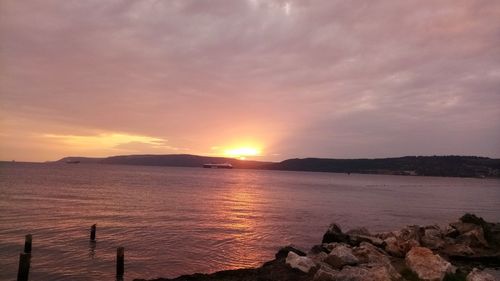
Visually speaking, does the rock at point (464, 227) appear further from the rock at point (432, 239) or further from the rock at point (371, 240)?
the rock at point (371, 240)

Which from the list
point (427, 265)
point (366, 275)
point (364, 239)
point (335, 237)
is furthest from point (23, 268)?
point (364, 239)

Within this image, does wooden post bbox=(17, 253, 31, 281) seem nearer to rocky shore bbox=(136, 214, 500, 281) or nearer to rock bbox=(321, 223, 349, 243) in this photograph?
rocky shore bbox=(136, 214, 500, 281)

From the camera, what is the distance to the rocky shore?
1641 cm

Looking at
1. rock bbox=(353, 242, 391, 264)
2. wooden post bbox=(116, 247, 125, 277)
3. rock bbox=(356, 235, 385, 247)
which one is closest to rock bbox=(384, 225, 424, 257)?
rock bbox=(356, 235, 385, 247)

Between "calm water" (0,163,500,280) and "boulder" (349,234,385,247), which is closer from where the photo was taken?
"calm water" (0,163,500,280)

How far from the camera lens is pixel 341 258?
19.4 metres

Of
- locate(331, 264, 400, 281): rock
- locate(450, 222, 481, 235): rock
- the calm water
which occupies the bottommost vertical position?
the calm water

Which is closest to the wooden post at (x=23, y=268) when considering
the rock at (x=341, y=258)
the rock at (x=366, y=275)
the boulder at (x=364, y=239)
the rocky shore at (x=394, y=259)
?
the rocky shore at (x=394, y=259)

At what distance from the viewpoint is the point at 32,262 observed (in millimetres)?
22109

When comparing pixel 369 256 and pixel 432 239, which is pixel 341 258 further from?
pixel 432 239

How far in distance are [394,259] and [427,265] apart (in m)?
4.57

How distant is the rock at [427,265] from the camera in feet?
54.5

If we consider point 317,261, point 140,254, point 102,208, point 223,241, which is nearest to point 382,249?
point 317,261

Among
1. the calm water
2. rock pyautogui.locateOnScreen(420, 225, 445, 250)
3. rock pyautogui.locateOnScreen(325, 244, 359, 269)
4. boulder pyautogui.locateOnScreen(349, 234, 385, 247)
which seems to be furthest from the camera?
rock pyautogui.locateOnScreen(420, 225, 445, 250)
